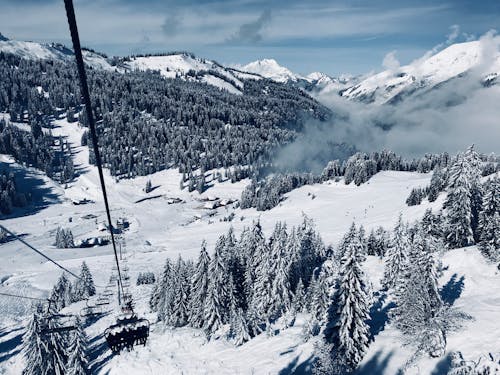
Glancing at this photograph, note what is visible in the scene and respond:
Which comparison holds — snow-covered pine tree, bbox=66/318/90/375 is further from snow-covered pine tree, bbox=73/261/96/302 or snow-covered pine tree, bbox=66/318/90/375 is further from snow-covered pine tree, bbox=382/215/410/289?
snow-covered pine tree, bbox=382/215/410/289

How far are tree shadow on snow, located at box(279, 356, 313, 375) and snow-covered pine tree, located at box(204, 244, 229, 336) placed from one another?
588 inches

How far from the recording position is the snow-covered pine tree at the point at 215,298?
1864 inches

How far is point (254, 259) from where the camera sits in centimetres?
5297

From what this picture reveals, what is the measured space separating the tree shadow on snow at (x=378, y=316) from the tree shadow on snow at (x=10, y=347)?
51.4 metres

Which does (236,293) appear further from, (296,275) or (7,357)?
(7,357)

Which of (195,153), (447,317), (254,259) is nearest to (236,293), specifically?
(254,259)

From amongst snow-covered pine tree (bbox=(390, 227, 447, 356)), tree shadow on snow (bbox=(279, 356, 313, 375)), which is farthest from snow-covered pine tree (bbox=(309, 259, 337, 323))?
snow-covered pine tree (bbox=(390, 227, 447, 356))

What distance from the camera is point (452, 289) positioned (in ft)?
135

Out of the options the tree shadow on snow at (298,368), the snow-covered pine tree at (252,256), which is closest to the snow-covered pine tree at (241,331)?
the snow-covered pine tree at (252,256)

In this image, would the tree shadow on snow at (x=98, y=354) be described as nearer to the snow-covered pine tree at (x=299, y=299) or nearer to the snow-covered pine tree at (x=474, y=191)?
the snow-covered pine tree at (x=299, y=299)

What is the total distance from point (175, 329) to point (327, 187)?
102925 millimetres

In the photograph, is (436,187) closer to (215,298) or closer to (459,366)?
(215,298)

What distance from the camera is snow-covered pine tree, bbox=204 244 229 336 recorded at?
4734cm

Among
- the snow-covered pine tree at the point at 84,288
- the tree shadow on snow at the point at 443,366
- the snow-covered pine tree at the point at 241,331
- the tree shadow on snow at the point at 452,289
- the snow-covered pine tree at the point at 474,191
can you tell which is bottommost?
the snow-covered pine tree at the point at 84,288
